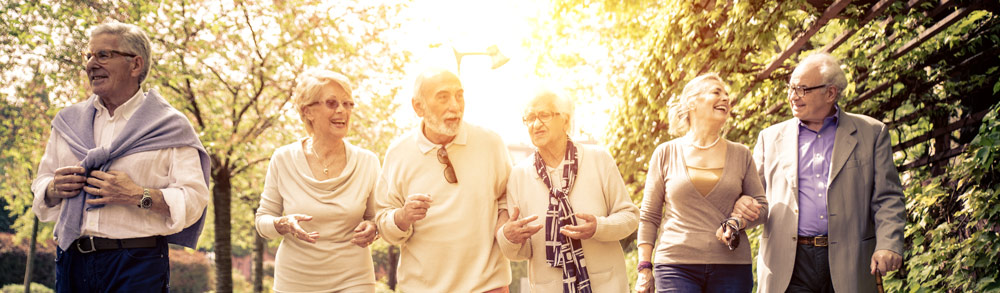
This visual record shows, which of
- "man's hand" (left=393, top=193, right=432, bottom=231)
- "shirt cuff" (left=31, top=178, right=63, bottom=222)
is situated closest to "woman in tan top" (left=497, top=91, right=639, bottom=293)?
"man's hand" (left=393, top=193, right=432, bottom=231)

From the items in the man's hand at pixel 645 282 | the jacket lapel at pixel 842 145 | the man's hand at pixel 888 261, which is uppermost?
the jacket lapel at pixel 842 145

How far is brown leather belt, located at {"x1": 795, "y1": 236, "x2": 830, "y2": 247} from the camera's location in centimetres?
405

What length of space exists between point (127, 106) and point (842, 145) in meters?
3.57

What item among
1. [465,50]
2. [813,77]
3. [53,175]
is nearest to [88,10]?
[465,50]

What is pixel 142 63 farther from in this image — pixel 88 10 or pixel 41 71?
pixel 41 71

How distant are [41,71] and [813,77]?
14.5 m

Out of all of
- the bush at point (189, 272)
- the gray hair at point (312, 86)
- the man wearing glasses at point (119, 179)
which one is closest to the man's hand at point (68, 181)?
the man wearing glasses at point (119, 179)

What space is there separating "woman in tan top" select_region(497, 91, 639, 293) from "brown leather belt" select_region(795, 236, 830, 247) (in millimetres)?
971

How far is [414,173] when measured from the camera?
391 cm

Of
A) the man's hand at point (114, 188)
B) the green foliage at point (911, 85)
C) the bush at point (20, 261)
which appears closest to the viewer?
the man's hand at point (114, 188)

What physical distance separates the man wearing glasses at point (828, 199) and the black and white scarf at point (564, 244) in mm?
1016

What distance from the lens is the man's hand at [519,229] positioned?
3.58 meters

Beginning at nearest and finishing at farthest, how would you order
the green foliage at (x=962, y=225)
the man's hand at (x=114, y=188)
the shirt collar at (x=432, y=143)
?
the man's hand at (x=114, y=188) → the shirt collar at (x=432, y=143) → the green foliage at (x=962, y=225)

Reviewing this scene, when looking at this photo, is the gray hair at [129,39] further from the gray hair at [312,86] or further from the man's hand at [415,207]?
the man's hand at [415,207]
